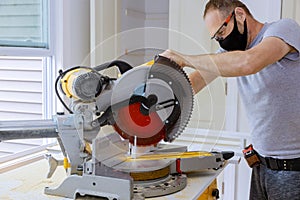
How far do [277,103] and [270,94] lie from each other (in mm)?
49

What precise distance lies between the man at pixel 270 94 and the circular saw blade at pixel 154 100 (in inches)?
17.0

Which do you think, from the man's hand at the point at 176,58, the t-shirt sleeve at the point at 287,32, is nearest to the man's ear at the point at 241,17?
the t-shirt sleeve at the point at 287,32

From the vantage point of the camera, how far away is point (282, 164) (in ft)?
5.75

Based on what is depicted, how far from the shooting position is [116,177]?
4.06 ft

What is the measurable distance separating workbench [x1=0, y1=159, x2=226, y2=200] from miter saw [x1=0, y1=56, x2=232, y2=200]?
0.04 metres

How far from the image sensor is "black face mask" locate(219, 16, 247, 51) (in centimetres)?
177

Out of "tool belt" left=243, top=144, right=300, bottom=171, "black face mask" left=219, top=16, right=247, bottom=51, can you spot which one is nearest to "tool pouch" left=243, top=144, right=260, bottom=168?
"tool belt" left=243, top=144, right=300, bottom=171

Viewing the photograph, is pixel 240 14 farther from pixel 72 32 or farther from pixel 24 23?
pixel 24 23

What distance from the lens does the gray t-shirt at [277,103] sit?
168cm

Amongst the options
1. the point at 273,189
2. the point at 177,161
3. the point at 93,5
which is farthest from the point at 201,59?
the point at 93,5

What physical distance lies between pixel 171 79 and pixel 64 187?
50 centimetres

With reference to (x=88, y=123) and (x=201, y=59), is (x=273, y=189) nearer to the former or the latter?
(x=201, y=59)

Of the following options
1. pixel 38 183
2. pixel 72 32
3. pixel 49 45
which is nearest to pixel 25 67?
pixel 49 45

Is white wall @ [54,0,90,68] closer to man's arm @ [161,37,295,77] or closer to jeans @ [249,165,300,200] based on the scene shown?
man's arm @ [161,37,295,77]
